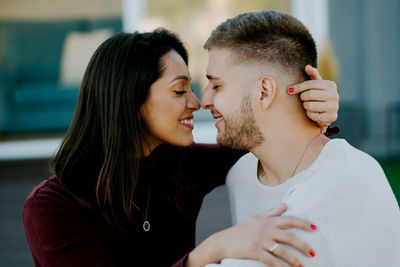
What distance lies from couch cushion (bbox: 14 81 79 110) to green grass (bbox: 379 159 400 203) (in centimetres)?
441

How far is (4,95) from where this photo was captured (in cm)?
657

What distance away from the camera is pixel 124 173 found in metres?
1.73

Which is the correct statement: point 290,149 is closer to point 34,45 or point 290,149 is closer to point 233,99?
point 233,99

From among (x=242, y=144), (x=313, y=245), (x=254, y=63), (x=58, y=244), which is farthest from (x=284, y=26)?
(x=58, y=244)

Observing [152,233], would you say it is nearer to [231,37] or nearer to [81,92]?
[81,92]

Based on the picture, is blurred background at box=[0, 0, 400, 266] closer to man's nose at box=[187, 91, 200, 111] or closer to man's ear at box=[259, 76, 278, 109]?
man's nose at box=[187, 91, 200, 111]

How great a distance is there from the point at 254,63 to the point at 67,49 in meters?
5.56

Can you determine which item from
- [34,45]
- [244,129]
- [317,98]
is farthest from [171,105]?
[34,45]

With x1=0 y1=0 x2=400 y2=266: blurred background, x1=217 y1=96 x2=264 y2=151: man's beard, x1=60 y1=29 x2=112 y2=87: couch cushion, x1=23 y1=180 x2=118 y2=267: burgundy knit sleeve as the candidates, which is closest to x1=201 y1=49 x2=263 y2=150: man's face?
x1=217 y1=96 x2=264 y2=151: man's beard

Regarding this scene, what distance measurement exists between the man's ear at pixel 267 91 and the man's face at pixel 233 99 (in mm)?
33

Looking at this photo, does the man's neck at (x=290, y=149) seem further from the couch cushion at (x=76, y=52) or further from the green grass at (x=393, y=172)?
the couch cushion at (x=76, y=52)

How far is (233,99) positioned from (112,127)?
0.49m

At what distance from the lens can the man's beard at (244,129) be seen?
1550 mm

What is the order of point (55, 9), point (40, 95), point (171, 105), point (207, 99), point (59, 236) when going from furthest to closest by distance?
point (40, 95) → point (55, 9) → point (171, 105) → point (207, 99) → point (59, 236)
